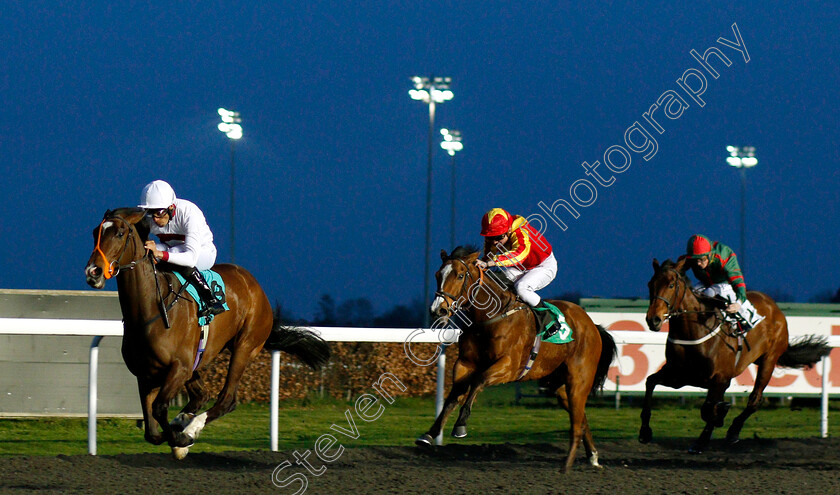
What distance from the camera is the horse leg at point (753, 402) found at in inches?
265

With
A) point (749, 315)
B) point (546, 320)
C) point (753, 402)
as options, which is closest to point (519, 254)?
point (546, 320)

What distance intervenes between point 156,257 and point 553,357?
2.29 m

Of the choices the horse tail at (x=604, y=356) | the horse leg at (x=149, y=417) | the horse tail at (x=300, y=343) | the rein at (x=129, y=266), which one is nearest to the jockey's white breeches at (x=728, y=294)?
the horse tail at (x=604, y=356)

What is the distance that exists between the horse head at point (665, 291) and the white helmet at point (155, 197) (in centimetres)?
320

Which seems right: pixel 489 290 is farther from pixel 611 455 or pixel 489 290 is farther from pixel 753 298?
pixel 753 298

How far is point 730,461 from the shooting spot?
19.4ft

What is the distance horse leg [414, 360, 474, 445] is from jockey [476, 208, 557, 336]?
0.56 meters

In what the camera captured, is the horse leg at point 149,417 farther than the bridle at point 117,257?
Yes

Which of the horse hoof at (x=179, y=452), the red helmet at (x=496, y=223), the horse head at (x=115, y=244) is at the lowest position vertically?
the horse hoof at (x=179, y=452)

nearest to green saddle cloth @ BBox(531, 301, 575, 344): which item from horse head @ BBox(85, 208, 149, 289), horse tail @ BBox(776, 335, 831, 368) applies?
horse head @ BBox(85, 208, 149, 289)

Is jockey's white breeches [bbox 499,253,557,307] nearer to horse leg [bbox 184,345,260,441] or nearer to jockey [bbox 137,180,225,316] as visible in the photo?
horse leg [bbox 184,345,260,441]

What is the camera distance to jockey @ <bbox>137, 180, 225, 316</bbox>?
4512mm

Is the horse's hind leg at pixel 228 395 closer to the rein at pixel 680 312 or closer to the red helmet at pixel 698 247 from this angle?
the rein at pixel 680 312

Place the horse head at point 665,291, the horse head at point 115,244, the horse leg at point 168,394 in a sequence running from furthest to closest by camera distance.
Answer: the horse head at point 665,291 → the horse leg at point 168,394 → the horse head at point 115,244
